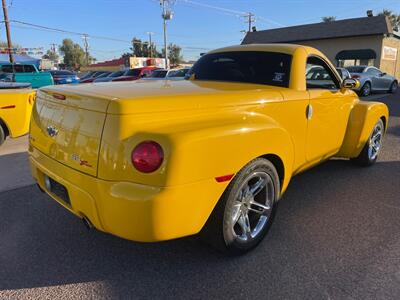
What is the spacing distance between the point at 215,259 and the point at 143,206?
0.94m

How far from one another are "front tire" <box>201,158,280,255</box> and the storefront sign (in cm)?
2750

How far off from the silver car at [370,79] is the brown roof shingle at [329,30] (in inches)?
438

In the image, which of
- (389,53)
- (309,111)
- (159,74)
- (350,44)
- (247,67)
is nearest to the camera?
(309,111)

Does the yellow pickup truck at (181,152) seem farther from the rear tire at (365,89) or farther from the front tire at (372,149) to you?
the rear tire at (365,89)

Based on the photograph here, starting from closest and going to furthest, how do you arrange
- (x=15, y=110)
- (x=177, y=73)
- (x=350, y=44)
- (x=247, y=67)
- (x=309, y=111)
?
(x=309, y=111)
(x=247, y=67)
(x=15, y=110)
(x=177, y=73)
(x=350, y=44)

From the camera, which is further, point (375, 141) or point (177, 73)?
point (177, 73)

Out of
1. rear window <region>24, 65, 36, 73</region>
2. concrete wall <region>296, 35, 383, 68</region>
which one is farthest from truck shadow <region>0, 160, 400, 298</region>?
concrete wall <region>296, 35, 383, 68</region>

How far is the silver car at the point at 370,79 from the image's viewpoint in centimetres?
1467

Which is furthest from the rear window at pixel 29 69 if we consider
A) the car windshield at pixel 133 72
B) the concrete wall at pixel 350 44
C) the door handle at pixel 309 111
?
the concrete wall at pixel 350 44

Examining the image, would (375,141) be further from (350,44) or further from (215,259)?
(350,44)

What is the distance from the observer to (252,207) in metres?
2.92

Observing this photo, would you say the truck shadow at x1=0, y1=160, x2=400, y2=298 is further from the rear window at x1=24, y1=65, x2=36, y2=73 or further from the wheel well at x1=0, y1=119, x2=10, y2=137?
the rear window at x1=24, y1=65, x2=36, y2=73

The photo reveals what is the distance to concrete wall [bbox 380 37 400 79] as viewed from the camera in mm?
26209

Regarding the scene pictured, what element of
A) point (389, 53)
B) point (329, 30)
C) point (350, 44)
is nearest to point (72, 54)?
point (329, 30)
